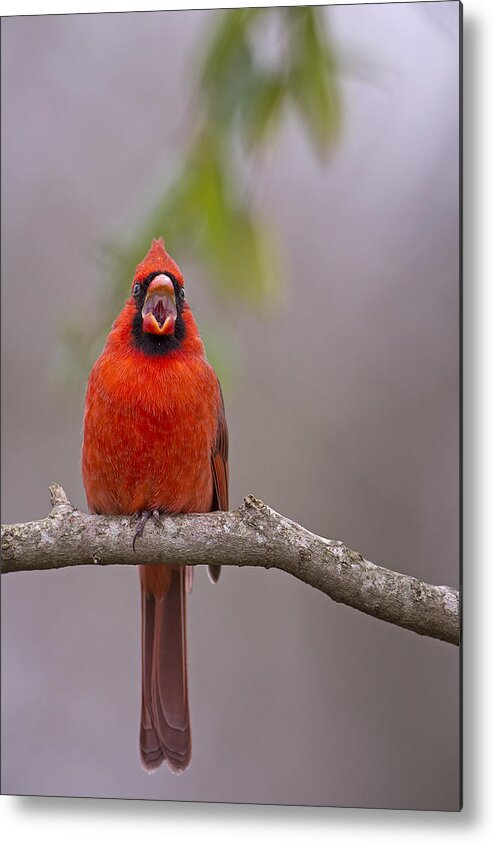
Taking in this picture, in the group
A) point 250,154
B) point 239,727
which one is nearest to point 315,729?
point 239,727

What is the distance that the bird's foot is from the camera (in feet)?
8.02

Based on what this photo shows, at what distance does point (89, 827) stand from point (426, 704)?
776 mm

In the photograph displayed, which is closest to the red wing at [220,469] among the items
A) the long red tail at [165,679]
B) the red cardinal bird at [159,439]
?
the red cardinal bird at [159,439]

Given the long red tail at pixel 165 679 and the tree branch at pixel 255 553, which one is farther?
the long red tail at pixel 165 679

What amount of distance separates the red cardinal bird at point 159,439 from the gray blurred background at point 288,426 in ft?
0.13

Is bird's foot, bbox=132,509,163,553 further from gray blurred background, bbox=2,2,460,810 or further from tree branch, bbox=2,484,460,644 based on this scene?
gray blurred background, bbox=2,2,460,810

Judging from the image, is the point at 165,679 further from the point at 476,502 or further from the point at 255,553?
the point at 476,502

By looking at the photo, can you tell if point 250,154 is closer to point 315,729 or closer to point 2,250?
point 2,250

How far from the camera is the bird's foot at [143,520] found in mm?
2445

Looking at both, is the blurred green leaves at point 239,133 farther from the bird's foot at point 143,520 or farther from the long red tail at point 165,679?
the long red tail at point 165,679

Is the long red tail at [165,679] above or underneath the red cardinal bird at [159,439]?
underneath

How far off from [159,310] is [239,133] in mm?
393

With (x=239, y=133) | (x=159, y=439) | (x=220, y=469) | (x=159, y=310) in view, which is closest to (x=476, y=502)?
(x=220, y=469)

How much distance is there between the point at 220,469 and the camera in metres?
2.49
